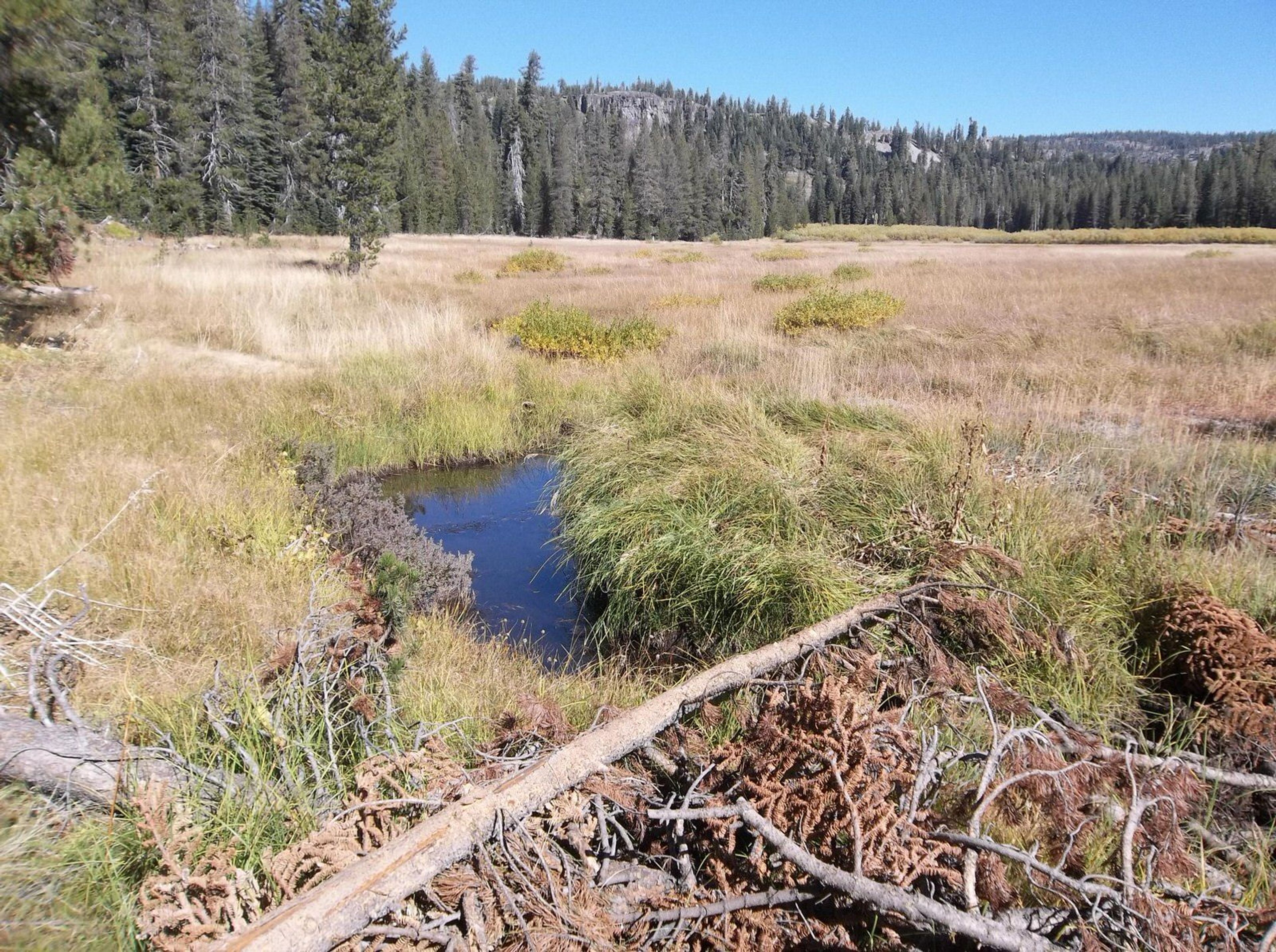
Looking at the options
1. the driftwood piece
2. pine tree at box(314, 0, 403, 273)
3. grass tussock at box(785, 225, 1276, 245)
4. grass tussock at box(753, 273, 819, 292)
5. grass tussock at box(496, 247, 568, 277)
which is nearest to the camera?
the driftwood piece

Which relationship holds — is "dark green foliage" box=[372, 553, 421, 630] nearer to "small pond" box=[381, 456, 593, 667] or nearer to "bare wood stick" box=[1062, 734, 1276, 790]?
"small pond" box=[381, 456, 593, 667]

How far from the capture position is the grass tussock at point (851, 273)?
18.6 m

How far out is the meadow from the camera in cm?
318

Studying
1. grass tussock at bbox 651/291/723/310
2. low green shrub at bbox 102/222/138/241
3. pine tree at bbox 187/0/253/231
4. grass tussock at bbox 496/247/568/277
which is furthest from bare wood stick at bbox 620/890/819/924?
pine tree at bbox 187/0/253/231

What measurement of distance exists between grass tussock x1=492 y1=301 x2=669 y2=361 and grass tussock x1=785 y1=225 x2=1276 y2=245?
46.1 metres

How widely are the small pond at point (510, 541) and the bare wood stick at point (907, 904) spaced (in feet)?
8.00

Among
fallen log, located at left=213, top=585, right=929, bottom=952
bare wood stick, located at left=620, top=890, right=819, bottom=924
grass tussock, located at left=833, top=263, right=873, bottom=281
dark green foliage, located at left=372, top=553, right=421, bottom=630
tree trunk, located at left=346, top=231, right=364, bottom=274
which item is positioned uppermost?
tree trunk, located at left=346, top=231, right=364, bottom=274

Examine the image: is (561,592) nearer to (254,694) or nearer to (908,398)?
(254,694)

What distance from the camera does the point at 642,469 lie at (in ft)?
19.1

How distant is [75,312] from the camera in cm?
1055

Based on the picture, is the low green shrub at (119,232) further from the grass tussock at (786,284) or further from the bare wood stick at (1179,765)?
the bare wood stick at (1179,765)

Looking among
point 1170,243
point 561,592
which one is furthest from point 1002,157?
point 561,592

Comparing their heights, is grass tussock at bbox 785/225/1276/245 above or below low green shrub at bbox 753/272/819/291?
above

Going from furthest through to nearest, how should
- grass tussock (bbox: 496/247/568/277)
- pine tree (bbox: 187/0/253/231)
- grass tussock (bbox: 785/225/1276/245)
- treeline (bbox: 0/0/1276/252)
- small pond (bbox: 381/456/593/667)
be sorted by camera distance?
grass tussock (bbox: 785/225/1276/245), pine tree (bbox: 187/0/253/231), grass tussock (bbox: 496/247/568/277), treeline (bbox: 0/0/1276/252), small pond (bbox: 381/456/593/667)
